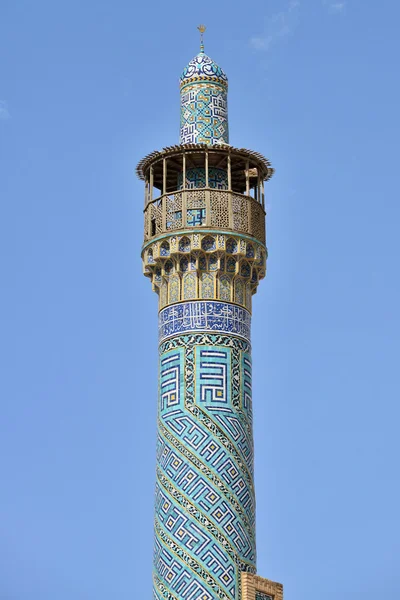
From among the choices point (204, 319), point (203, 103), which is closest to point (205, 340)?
point (204, 319)

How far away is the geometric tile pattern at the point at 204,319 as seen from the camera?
16.3 metres

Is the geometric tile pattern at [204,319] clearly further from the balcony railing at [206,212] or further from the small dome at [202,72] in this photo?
the small dome at [202,72]

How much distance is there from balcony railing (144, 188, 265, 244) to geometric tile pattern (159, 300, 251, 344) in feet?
3.05

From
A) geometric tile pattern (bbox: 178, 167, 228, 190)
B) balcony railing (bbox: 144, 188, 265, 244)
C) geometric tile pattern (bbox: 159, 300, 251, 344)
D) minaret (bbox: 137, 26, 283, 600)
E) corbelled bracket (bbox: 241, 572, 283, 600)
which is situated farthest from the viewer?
geometric tile pattern (bbox: 178, 167, 228, 190)

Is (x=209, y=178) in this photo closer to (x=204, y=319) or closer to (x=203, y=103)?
(x=203, y=103)

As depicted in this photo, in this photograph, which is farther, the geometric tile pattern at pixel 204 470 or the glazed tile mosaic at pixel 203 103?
the glazed tile mosaic at pixel 203 103

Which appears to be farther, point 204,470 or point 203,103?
point 203,103

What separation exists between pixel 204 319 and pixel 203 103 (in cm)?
305

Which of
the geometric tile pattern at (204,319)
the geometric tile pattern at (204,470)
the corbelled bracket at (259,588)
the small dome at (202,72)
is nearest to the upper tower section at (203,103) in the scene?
the small dome at (202,72)

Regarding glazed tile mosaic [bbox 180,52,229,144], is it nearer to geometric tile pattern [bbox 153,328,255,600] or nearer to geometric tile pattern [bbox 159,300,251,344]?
geometric tile pattern [bbox 159,300,251,344]

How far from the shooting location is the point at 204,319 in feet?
53.4

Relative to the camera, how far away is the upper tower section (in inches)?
693

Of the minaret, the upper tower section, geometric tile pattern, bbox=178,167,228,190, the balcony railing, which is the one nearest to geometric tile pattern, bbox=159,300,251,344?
the minaret

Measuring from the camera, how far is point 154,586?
15.5 m
